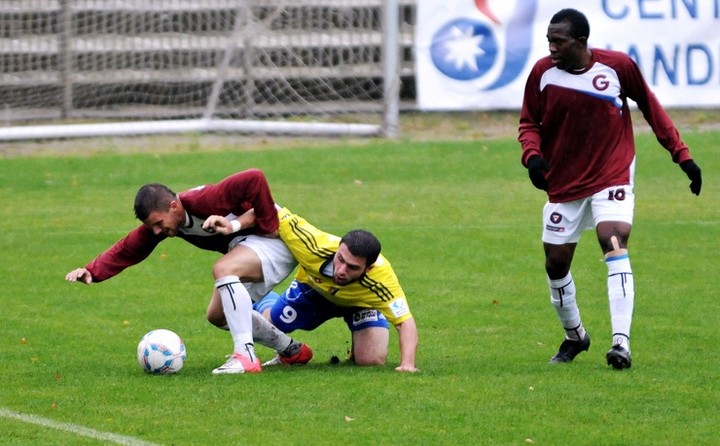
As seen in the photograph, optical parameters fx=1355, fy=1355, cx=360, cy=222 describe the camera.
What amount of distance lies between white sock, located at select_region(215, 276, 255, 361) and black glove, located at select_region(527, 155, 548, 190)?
6.12 feet

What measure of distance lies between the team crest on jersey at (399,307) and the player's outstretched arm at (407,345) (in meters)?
0.06

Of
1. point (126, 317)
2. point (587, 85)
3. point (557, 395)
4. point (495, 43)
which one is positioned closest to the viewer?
point (557, 395)

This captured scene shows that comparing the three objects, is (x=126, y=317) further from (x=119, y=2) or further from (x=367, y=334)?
(x=119, y=2)

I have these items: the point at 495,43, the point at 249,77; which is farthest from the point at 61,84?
the point at 495,43

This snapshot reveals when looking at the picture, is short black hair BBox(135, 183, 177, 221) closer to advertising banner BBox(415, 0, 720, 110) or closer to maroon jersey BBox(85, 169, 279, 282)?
maroon jersey BBox(85, 169, 279, 282)

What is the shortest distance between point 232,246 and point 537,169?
1999mm

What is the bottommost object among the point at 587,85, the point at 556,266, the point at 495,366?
the point at 495,366

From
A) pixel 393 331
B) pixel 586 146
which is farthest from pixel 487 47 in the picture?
pixel 586 146

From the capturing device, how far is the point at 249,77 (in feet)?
61.2

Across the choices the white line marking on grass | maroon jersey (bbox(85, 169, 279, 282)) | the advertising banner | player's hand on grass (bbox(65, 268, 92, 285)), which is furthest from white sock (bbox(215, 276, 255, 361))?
the advertising banner

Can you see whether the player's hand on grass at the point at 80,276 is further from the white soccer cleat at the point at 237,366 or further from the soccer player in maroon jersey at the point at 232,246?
the white soccer cleat at the point at 237,366

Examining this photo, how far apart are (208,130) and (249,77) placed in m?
1.02

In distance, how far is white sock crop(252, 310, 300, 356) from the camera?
8438 mm

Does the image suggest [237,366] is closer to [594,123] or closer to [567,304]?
[567,304]
